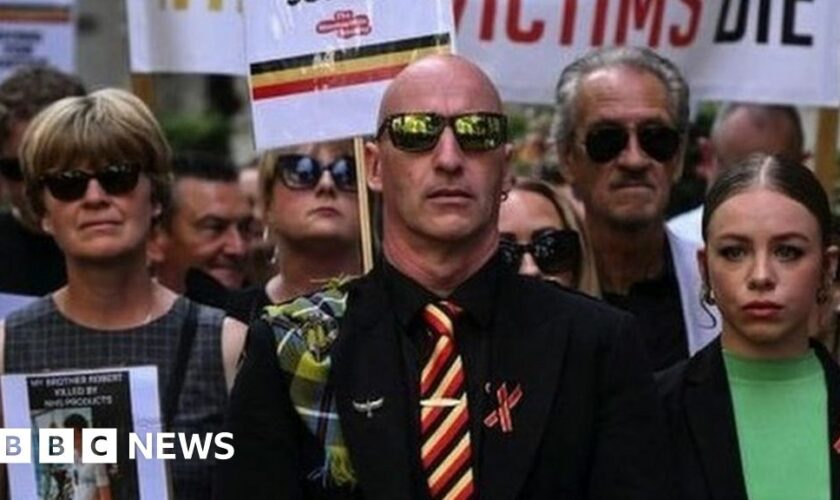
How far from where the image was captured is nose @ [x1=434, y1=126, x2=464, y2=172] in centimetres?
403

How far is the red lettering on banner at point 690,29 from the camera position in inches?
266

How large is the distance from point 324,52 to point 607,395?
1.51m

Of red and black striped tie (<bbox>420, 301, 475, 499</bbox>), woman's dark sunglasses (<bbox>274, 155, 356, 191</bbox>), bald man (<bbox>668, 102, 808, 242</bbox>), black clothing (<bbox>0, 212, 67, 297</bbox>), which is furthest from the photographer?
bald man (<bbox>668, 102, 808, 242</bbox>)

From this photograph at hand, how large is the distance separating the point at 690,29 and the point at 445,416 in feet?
10.1

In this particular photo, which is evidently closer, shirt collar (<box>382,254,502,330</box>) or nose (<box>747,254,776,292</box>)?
shirt collar (<box>382,254,502,330</box>)

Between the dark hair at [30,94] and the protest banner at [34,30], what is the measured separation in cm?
234

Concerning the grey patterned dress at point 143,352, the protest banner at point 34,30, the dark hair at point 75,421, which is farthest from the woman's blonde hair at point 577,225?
the protest banner at point 34,30

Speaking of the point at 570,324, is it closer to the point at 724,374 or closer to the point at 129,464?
the point at 724,374

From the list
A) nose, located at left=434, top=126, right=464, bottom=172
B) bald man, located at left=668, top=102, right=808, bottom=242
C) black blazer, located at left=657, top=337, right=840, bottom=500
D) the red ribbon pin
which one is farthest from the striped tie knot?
bald man, located at left=668, top=102, right=808, bottom=242

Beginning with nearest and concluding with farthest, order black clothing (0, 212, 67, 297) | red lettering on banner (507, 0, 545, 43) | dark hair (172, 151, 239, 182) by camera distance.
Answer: black clothing (0, 212, 67, 297)
red lettering on banner (507, 0, 545, 43)
dark hair (172, 151, 239, 182)

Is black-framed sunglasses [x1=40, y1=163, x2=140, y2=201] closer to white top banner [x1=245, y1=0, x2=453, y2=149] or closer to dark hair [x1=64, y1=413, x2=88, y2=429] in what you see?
white top banner [x1=245, y1=0, x2=453, y2=149]

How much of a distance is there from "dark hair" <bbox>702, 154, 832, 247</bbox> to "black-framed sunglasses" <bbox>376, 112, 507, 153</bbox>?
644 millimetres

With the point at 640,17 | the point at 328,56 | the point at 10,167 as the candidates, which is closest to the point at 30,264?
the point at 10,167

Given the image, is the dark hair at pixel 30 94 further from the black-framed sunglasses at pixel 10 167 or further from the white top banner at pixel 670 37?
the white top banner at pixel 670 37
